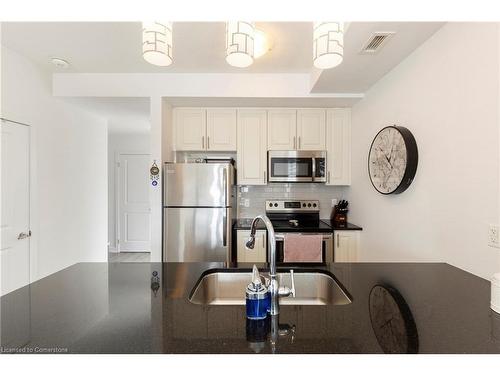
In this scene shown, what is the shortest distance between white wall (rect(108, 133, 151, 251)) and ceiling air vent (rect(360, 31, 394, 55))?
4.48 meters

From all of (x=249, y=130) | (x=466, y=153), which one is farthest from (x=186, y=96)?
(x=466, y=153)

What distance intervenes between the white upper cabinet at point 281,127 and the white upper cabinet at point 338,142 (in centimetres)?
44

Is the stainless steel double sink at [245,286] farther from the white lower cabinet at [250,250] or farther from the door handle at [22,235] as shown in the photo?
the door handle at [22,235]

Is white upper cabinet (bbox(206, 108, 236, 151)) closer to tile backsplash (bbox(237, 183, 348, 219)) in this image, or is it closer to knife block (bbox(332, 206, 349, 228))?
tile backsplash (bbox(237, 183, 348, 219))

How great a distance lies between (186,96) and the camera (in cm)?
290

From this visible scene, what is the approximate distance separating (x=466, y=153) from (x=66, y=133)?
12.7 feet

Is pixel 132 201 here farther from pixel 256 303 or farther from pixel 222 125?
pixel 256 303

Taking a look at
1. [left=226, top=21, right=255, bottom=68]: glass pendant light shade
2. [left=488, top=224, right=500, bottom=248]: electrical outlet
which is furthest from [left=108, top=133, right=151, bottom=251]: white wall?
[left=488, top=224, right=500, bottom=248]: electrical outlet

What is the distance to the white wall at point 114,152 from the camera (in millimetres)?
5324

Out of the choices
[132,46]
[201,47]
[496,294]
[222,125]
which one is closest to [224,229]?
[222,125]

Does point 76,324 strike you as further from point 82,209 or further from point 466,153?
point 82,209

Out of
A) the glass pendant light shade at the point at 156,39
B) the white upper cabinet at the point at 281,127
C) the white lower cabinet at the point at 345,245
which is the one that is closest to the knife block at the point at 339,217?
the white lower cabinet at the point at 345,245

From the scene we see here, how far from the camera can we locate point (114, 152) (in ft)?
17.5

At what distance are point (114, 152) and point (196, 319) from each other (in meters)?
5.28
